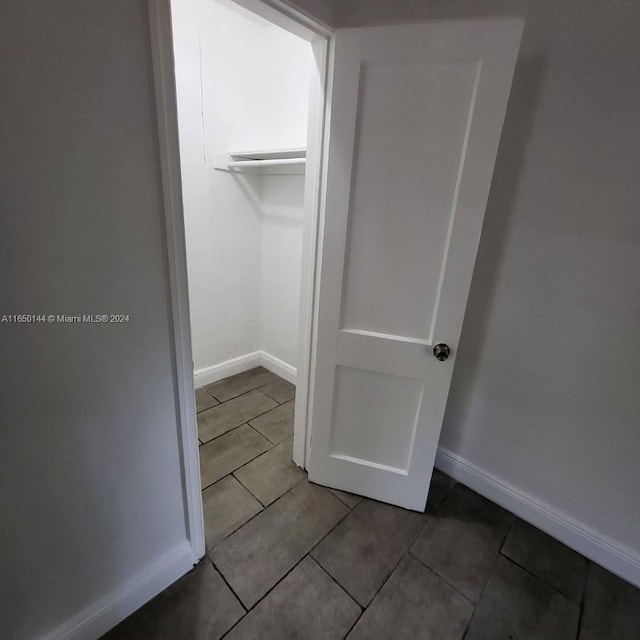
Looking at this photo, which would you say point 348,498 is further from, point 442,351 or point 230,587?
point 442,351

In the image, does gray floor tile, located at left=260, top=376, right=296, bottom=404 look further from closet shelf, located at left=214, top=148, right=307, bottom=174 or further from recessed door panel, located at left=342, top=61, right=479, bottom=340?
closet shelf, located at left=214, top=148, right=307, bottom=174

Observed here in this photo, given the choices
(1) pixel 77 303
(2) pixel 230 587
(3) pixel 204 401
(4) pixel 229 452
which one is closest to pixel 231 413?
(3) pixel 204 401

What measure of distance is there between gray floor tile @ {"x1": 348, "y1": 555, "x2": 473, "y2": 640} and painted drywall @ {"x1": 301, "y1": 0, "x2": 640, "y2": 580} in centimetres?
Answer: 66

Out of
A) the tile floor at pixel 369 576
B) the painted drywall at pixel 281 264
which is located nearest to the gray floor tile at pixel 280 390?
the painted drywall at pixel 281 264

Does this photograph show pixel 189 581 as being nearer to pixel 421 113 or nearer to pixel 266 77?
pixel 421 113

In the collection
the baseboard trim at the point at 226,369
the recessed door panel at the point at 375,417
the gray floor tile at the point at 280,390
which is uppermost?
the recessed door panel at the point at 375,417

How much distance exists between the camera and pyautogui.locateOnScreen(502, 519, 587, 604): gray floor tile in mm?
1400

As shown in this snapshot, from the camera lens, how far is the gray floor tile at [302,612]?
118 centimetres

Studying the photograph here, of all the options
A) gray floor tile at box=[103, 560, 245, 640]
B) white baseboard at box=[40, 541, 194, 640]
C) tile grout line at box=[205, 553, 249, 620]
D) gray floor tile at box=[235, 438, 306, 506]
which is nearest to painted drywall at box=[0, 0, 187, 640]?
white baseboard at box=[40, 541, 194, 640]

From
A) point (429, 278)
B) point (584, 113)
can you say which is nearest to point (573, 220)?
point (584, 113)

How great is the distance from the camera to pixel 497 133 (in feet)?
3.73

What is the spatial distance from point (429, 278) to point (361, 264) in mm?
277

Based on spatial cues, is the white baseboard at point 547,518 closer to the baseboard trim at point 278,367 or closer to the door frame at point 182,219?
the door frame at point 182,219

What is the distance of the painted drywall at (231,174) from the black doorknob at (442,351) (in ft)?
4.50
